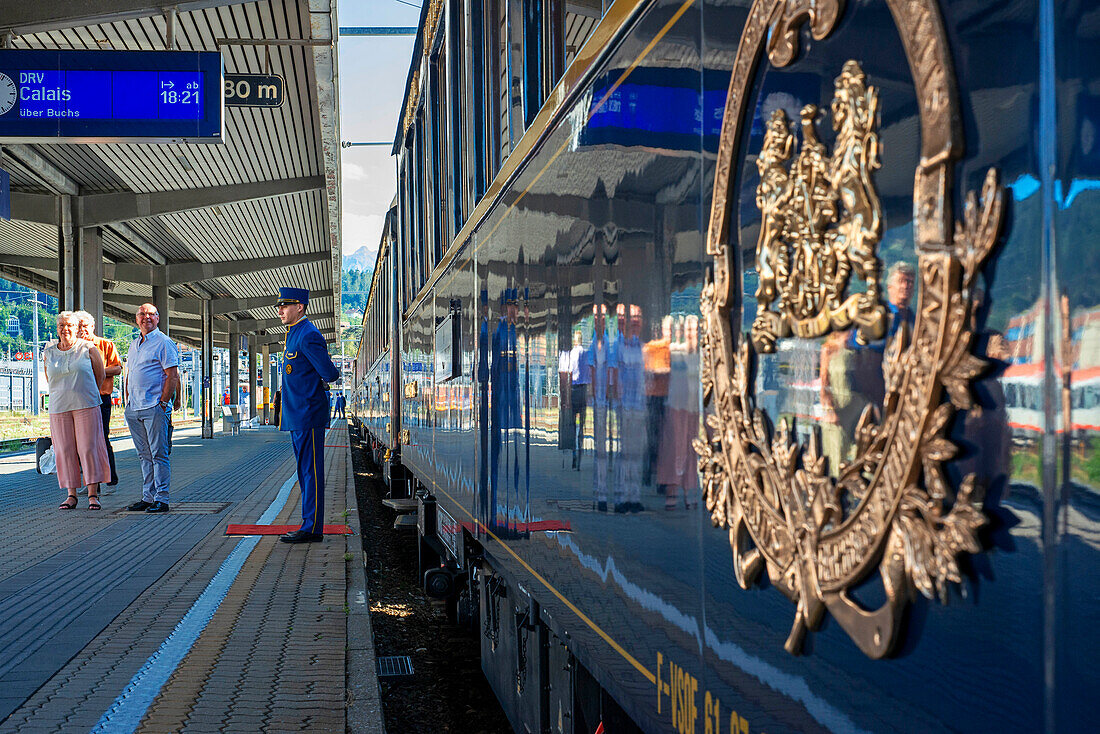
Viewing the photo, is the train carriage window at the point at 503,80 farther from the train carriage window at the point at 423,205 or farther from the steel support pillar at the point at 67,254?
the steel support pillar at the point at 67,254

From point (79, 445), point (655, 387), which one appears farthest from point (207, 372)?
point (655, 387)

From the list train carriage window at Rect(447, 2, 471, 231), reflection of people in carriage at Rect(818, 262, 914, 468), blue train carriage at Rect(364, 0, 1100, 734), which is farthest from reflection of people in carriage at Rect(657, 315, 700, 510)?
train carriage window at Rect(447, 2, 471, 231)

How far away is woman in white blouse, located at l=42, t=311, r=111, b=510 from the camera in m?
9.88

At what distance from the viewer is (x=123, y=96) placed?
35.7 ft

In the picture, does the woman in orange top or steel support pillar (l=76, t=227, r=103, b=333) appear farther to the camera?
steel support pillar (l=76, t=227, r=103, b=333)

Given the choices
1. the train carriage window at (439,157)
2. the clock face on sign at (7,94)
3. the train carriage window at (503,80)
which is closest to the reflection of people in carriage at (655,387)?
the train carriage window at (503,80)

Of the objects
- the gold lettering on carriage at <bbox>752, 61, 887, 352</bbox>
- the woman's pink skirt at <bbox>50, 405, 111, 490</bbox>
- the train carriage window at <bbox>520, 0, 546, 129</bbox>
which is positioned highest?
the train carriage window at <bbox>520, 0, 546, 129</bbox>

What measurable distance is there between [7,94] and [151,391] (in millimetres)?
3298

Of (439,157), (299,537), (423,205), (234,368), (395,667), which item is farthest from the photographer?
(234,368)

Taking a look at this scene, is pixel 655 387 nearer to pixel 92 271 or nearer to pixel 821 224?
pixel 821 224

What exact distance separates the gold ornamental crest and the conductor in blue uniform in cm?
639

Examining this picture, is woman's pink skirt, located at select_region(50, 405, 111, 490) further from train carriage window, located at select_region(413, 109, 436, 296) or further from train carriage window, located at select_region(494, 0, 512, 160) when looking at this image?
train carriage window, located at select_region(494, 0, 512, 160)

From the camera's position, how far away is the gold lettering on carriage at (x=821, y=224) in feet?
3.90

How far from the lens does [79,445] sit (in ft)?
32.8
